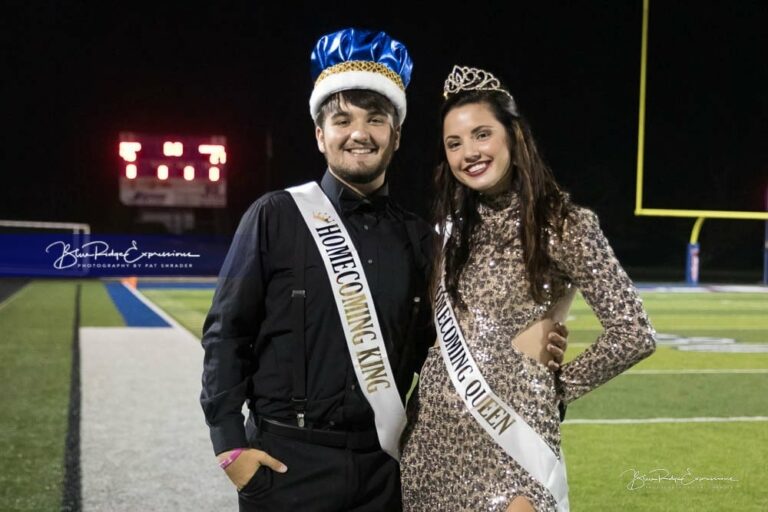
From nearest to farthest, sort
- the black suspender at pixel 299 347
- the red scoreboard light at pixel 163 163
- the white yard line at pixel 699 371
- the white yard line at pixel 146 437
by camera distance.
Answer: the black suspender at pixel 299 347
the white yard line at pixel 146 437
the white yard line at pixel 699 371
the red scoreboard light at pixel 163 163

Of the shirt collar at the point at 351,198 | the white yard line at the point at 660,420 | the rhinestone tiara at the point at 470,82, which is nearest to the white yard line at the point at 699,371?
the white yard line at the point at 660,420

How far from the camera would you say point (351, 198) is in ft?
6.53

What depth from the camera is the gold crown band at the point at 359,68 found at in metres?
1.99

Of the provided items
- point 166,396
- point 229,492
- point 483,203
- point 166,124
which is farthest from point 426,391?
point 166,124

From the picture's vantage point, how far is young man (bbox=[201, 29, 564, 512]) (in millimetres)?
1834

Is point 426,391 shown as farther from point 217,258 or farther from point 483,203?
point 217,258

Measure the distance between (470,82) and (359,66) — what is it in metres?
0.30

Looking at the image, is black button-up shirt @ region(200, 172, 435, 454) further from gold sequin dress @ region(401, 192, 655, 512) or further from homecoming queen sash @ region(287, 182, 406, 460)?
gold sequin dress @ region(401, 192, 655, 512)

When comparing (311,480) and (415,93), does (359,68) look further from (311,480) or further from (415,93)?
(415,93)

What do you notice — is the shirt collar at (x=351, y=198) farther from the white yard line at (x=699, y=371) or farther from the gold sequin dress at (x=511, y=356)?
the white yard line at (x=699, y=371)

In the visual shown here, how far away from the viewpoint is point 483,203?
1.85 meters

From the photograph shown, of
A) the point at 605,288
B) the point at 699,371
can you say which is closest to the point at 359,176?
the point at 605,288

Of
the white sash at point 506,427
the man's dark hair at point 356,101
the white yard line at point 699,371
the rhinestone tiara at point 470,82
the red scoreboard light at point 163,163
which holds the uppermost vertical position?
the red scoreboard light at point 163,163

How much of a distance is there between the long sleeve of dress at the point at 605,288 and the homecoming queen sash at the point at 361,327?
451mm
